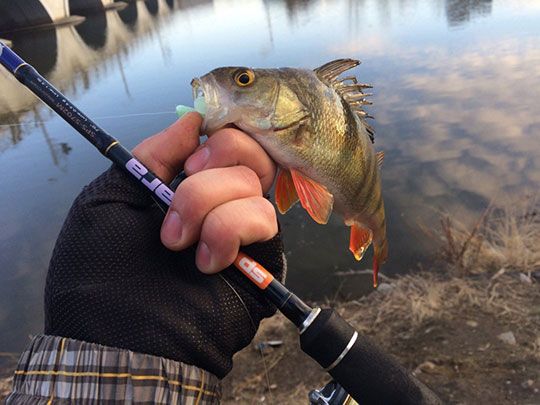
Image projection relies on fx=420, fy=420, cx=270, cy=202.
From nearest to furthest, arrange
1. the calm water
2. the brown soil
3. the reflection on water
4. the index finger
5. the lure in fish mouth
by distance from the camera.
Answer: the index finger
the lure in fish mouth
the brown soil
the calm water
the reflection on water

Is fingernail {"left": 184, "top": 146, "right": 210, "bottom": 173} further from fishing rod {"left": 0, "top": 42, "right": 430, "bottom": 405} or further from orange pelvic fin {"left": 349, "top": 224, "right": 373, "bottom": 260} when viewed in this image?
orange pelvic fin {"left": 349, "top": 224, "right": 373, "bottom": 260}

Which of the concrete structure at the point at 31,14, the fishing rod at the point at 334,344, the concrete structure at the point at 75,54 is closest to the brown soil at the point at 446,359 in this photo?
the fishing rod at the point at 334,344

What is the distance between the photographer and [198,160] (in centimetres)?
147

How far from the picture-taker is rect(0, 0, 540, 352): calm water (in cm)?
606

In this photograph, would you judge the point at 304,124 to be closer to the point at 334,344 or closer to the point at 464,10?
the point at 334,344

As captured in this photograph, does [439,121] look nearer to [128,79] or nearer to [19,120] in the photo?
[128,79]

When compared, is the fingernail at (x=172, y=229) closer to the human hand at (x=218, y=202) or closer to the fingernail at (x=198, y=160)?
the human hand at (x=218, y=202)

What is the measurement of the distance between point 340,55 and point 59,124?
854 centimetres

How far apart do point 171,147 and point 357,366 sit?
1.01 metres

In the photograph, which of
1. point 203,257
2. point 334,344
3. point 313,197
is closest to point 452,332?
point 313,197

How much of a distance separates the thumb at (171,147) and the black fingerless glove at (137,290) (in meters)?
0.11

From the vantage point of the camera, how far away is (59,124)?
11258 millimetres

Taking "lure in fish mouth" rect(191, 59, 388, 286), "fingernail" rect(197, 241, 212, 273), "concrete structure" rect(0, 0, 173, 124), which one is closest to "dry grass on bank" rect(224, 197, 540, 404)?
"lure in fish mouth" rect(191, 59, 388, 286)

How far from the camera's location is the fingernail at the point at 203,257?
4.43ft
